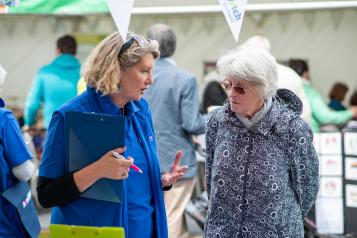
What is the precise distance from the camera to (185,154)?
183 inches

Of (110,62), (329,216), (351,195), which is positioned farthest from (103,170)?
(351,195)

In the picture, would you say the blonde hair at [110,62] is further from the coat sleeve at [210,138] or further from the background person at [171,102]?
the background person at [171,102]

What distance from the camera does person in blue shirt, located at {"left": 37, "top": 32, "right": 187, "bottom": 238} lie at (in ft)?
7.55

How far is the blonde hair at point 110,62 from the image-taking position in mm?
2373

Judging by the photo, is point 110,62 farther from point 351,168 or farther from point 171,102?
point 351,168

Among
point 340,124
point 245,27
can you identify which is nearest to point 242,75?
point 340,124

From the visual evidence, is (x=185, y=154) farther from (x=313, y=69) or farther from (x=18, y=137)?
(x=313, y=69)

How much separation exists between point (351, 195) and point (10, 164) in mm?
3359

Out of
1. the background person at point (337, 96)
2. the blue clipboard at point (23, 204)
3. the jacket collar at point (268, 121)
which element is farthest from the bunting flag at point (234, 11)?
the background person at point (337, 96)

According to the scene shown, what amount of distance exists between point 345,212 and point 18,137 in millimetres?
3332

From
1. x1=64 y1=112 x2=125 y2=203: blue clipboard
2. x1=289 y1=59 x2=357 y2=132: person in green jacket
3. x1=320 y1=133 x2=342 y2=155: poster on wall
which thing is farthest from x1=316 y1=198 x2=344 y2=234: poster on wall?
x1=64 y1=112 x2=125 y2=203: blue clipboard

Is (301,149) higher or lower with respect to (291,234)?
higher

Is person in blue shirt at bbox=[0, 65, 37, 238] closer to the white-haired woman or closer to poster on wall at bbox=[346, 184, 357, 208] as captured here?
the white-haired woman

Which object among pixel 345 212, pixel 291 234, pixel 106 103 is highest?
pixel 106 103
